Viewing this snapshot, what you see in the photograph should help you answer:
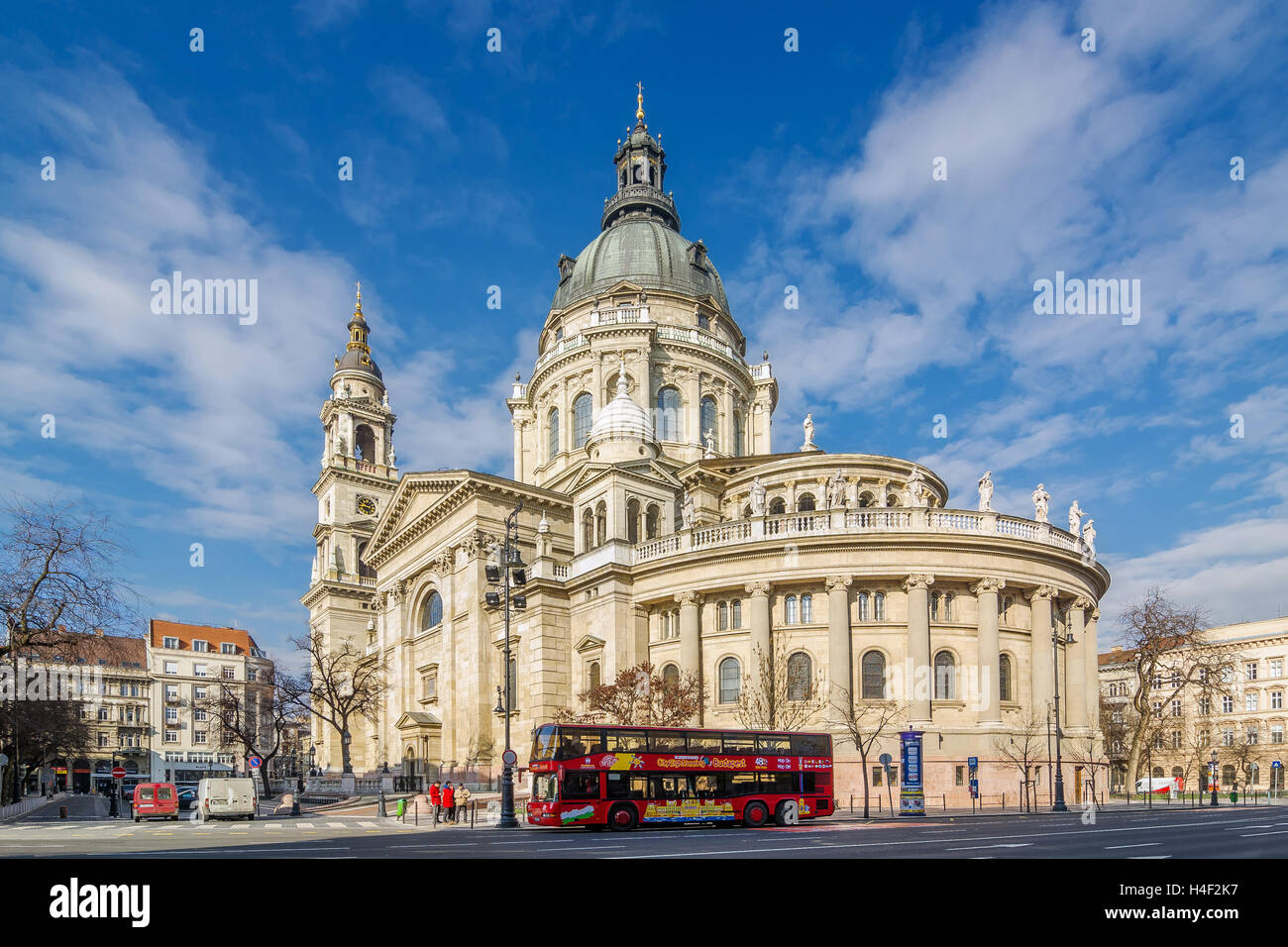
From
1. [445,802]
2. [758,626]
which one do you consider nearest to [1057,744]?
[758,626]

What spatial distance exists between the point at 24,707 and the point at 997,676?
41837mm

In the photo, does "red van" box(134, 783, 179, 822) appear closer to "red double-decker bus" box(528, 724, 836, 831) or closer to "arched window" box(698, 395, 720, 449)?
"red double-decker bus" box(528, 724, 836, 831)

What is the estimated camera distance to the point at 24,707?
4172 centimetres

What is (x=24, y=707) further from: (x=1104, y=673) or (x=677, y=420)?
(x=1104, y=673)

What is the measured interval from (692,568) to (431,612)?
22406mm

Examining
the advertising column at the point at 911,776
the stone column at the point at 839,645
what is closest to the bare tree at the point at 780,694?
the stone column at the point at 839,645

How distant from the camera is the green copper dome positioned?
79500mm

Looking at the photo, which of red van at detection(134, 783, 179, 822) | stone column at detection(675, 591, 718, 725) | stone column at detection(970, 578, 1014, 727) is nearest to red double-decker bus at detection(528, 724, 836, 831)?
stone column at detection(970, 578, 1014, 727)

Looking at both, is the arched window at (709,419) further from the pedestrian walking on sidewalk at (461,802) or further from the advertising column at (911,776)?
the pedestrian walking on sidewalk at (461,802)

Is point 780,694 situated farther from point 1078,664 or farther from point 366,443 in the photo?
point 366,443
